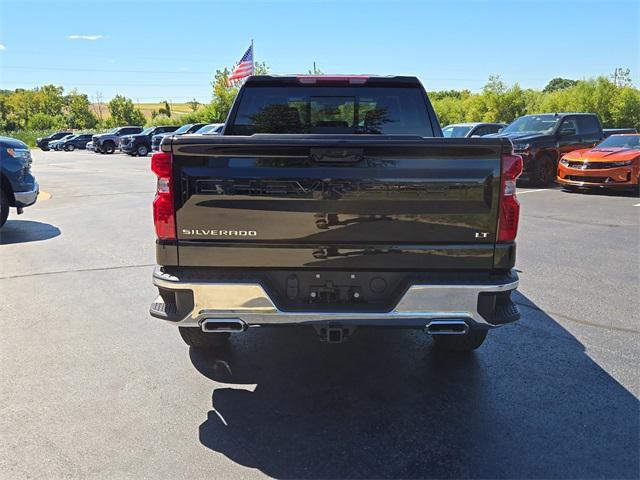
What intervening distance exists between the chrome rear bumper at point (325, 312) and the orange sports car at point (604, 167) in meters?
12.0

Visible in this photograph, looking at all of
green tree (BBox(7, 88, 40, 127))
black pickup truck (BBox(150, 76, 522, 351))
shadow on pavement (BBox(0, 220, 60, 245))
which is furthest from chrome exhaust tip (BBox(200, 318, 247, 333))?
green tree (BBox(7, 88, 40, 127))

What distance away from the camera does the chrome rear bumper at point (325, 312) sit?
9.73ft

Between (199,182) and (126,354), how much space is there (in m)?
1.80

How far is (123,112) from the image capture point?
8919 centimetres

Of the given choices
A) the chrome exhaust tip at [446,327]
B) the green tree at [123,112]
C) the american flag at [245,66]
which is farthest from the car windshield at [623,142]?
the green tree at [123,112]

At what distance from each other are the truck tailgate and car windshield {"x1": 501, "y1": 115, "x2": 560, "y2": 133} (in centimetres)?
1399

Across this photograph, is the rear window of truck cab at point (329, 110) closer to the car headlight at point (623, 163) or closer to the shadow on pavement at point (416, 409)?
the shadow on pavement at point (416, 409)

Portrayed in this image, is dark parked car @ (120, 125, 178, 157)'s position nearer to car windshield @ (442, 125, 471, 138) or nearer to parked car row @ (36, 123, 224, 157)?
parked car row @ (36, 123, 224, 157)

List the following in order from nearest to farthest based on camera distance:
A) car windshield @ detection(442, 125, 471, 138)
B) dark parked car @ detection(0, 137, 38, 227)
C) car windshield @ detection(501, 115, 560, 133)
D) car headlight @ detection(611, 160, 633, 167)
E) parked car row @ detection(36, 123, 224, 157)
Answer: dark parked car @ detection(0, 137, 38, 227), car headlight @ detection(611, 160, 633, 167), car windshield @ detection(501, 115, 560, 133), car windshield @ detection(442, 125, 471, 138), parked car row @ detection(36, 123, 224, 157)

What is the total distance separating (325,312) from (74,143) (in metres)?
50.7

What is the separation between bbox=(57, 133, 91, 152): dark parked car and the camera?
47.6m

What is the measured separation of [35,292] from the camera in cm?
561

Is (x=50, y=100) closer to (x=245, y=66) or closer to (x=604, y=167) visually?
(x=245, y=66)

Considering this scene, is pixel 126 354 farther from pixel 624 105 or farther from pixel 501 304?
pixel 624 105
